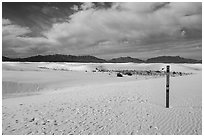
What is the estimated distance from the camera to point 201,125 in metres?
7.45

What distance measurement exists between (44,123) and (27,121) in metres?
0.73

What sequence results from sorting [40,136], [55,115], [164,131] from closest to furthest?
1. [40,136]
2. [164,131]
3. [55,115]

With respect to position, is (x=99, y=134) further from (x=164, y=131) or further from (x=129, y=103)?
(x=129, y=103)

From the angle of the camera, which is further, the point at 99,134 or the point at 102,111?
the point at 102,111

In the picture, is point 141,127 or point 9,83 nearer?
point 141,127

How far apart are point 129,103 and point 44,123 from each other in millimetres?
4834

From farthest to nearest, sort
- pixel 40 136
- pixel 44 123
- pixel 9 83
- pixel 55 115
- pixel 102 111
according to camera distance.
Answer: pixel 9 83
pixel 102 111
pixel 55 115
pixel 44 123
pixel 40 136

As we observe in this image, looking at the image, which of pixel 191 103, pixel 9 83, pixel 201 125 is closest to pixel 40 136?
pixel 201 125

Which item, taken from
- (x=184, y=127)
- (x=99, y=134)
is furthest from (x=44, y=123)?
(x=184, y=127)

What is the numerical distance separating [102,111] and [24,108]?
12.1 feet

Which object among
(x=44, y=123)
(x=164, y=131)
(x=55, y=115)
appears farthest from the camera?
(x=55, y=115)

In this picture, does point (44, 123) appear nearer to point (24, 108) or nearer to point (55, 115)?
point (55, 115)

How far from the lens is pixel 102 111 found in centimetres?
912

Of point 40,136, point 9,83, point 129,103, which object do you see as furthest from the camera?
point 9,83
